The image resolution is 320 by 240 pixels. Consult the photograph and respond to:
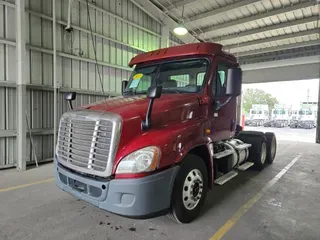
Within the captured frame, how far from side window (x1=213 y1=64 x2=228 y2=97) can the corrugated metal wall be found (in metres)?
4.47

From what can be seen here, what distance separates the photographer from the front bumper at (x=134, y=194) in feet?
7.06

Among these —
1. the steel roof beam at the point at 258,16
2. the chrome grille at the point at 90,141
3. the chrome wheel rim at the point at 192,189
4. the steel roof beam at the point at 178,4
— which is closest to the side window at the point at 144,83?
the chrome grille at the point at 90,141

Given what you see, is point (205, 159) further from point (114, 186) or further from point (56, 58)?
point (56, 58)

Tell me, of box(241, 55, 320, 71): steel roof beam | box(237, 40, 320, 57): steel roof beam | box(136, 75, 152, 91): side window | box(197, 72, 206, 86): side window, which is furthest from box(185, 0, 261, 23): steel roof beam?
box(136, 75, 152, 91): side window

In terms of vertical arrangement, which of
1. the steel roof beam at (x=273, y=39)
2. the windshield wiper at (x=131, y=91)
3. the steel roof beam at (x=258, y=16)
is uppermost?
the steel roof beam at (x=258, y=16)

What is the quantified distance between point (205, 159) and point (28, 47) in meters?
4.99

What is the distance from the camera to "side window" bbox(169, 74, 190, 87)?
332 centimetres

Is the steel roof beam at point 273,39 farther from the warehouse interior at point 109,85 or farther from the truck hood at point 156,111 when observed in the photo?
the truck hood at point 156,111

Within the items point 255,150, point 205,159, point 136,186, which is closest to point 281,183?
point 255,150

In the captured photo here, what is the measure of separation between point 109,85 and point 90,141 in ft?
17.9

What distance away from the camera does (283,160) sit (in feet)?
21.6

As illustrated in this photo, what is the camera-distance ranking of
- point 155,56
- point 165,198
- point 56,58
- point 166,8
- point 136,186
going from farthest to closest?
point 166,8, point 56,58, point 155,56, point 165,198, point 136,186

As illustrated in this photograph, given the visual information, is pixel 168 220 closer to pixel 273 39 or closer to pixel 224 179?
pixel 224 179

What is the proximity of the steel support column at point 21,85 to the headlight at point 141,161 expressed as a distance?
3945 millimetres
